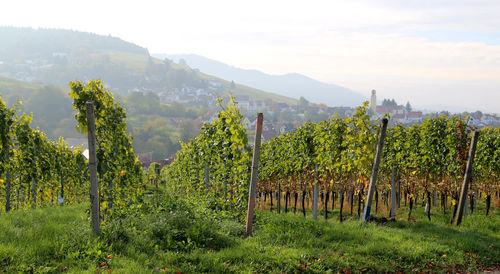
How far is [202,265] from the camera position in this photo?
548cm

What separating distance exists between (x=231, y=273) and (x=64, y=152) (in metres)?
15.2

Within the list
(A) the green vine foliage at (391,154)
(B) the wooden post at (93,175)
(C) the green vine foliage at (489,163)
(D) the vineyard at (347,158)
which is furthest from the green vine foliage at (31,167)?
(C) the green vine foliage at (489,163)

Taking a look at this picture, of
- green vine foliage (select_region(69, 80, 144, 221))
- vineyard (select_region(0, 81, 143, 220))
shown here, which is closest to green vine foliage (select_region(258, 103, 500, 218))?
vineyard (select_region(0, 81, 143, 220))

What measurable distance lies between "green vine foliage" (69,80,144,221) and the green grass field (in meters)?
0.68

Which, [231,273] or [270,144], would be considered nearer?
[231,273]

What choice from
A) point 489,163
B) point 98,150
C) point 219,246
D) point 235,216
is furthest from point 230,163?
point 489,163

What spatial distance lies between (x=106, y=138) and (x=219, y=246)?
3538mm

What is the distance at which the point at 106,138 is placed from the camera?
730 centimetres

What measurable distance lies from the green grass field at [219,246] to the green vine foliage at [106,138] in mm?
677

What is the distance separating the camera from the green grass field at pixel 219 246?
5.36m

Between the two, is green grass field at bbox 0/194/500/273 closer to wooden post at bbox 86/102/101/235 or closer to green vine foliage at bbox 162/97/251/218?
wooden post at bbox 86/102/101/235

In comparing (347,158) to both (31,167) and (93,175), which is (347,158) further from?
(31,167)

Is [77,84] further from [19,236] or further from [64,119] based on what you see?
[64,119]

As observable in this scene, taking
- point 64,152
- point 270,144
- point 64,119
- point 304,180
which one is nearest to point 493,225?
point 304,180
